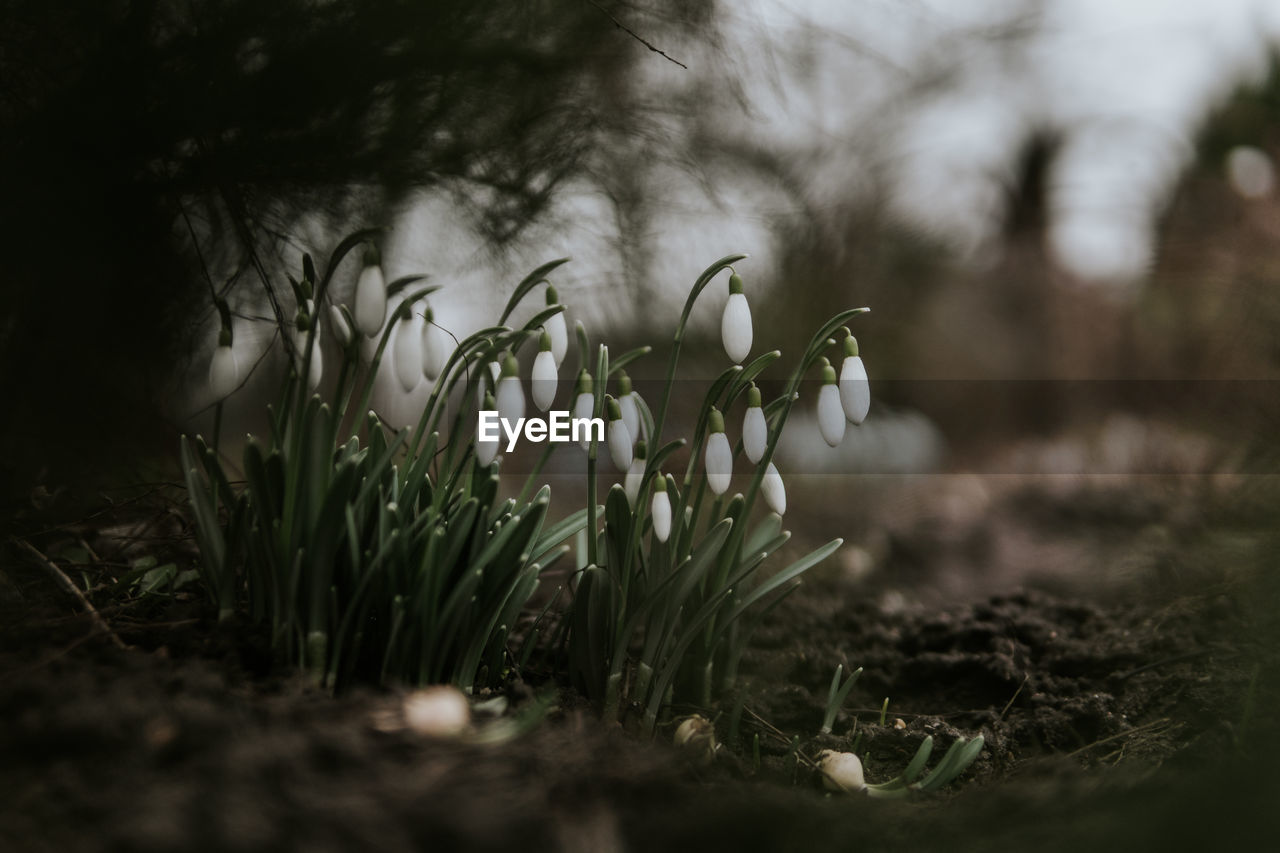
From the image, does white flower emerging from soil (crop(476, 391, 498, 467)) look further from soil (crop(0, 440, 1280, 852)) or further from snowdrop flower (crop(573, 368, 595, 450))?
soil (crop(0, 440, 1280, 852))

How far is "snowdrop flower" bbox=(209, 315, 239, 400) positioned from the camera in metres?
0.80

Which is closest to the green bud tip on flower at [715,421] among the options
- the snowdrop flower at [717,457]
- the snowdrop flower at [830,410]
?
the snowdrop flower at [717,457]

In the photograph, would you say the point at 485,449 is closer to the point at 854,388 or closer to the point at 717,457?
the point at 717,457

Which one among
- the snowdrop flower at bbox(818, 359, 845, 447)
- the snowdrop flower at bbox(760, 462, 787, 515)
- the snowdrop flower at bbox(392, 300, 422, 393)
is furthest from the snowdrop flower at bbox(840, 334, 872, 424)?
the snowdrop flower at bbox(392, 300, 422, 393)

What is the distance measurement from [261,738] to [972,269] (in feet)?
10.6

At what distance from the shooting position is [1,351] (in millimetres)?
1004

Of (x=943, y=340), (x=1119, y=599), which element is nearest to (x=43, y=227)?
(x=1119, y=599)

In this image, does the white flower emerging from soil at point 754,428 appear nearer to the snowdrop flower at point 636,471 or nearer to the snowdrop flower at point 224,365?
the snowdrop flower at point 636,471

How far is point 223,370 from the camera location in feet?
2.64

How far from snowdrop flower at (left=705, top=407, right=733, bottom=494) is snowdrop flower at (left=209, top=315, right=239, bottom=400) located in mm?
498

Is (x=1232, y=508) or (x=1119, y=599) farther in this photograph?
(x=1232, y=508)

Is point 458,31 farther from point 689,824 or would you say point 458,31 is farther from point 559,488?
point 559,488

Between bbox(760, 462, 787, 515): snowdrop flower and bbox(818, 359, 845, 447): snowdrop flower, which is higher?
bbox(818, 359, 845, 447): snowdrop flower

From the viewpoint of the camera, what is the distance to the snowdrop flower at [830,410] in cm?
89
